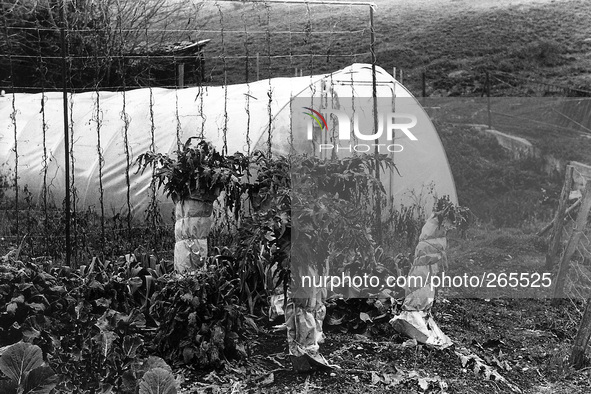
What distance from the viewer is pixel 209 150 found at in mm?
3975

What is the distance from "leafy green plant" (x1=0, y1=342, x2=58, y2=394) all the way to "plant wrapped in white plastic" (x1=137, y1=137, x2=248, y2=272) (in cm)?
222

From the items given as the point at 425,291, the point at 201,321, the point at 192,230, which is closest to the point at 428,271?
the point at 425,291

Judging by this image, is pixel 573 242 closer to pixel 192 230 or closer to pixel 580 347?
pixel 580 347

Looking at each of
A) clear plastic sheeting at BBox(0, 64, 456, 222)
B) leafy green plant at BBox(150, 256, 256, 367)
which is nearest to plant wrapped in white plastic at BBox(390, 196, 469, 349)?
leafy green plant at BBox(150, 256, 256, 367)

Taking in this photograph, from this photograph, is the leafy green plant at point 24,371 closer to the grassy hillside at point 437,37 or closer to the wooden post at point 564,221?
the wooden post at point 564,221

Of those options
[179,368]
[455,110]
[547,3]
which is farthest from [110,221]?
[547,3]

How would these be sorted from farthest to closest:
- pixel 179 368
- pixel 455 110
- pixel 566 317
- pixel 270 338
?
1. pixel 455 110
2. pixel 566 317
3. pixel 270 338
4. pixel 179 368

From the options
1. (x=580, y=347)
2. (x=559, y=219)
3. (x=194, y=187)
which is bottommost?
(x=580, y=347)

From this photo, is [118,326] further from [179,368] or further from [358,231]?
[358,231]

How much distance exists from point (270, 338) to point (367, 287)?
0.61 metres

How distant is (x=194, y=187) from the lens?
3.88m

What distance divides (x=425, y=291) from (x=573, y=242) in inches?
56.6

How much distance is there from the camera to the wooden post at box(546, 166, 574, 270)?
4918 mm

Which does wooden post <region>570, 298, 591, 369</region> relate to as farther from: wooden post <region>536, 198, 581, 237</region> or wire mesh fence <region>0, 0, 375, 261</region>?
wire mesh fence <region>0, 0, 375, 261</region>
